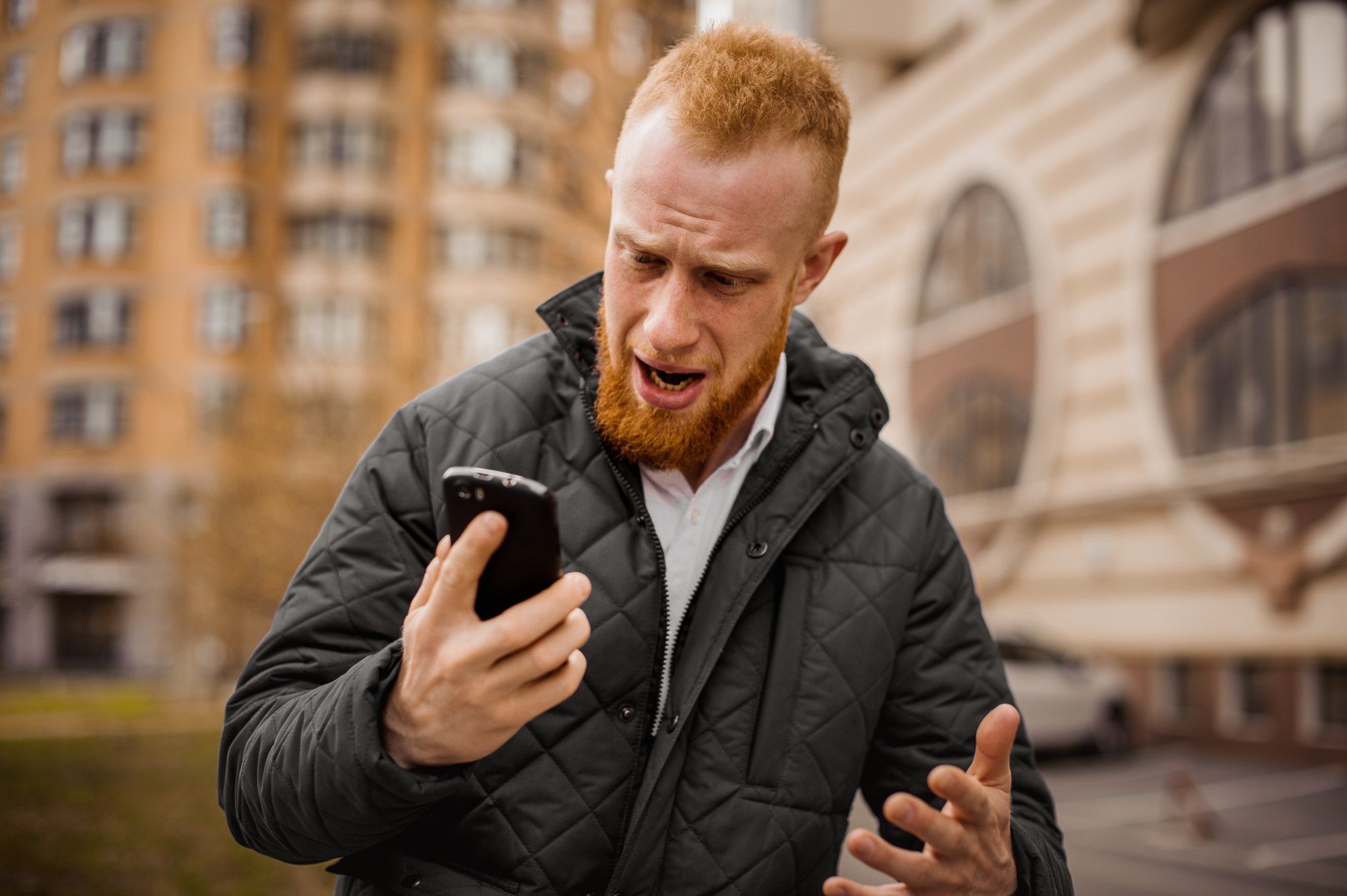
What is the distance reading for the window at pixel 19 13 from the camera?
3462 cm

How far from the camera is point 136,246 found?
4056cm

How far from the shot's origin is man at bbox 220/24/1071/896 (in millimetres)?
1949

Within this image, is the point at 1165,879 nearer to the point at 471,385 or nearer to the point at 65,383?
the point at 471,385

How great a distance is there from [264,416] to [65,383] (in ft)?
82.0

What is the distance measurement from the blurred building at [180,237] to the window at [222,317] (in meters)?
0.07

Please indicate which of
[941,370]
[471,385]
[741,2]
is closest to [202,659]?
[941,370]

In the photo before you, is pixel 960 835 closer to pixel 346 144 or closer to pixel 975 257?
pixel 975 257

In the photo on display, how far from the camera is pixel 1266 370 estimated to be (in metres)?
17.1

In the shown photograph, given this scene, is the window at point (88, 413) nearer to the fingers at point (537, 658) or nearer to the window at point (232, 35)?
the window at point (232, 35)

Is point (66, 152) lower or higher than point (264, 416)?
higher

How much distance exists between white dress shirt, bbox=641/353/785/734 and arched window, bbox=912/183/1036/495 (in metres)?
→ 21.1

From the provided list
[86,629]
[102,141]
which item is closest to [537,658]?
[86,629]

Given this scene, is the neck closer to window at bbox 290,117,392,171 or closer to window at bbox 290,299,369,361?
window at bbox 290,299,369,361

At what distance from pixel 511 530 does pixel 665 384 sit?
2.67ft
